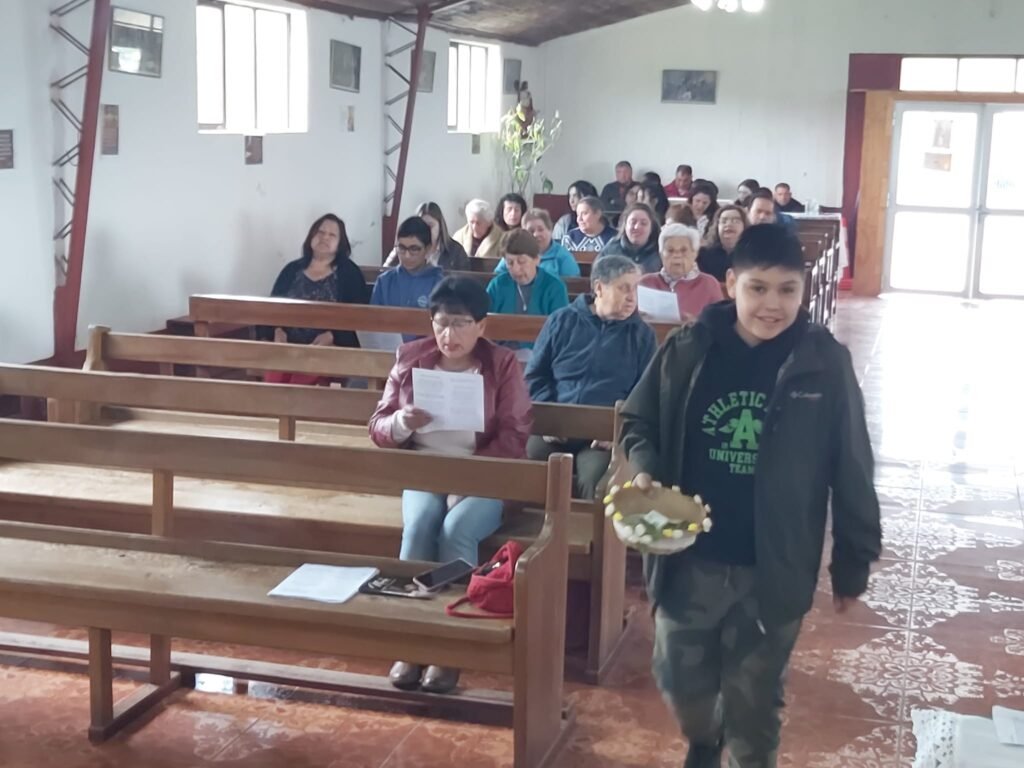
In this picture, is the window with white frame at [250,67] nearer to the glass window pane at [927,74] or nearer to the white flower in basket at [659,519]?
the white flower in basket at [659,519]

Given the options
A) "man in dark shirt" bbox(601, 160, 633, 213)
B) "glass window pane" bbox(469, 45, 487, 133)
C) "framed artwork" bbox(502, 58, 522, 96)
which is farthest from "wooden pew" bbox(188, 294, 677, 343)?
"framed artwork" bbox(502, 58, 522, 96)

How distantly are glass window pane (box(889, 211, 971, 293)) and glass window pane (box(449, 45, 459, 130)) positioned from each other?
17.2 ft

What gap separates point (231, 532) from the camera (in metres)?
4.35

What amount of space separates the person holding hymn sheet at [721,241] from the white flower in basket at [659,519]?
5.33m

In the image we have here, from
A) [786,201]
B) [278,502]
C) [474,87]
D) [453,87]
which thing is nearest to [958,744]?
[278,502]

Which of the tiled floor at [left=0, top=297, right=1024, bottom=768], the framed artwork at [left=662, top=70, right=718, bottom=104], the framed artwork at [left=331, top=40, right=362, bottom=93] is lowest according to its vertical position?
the tiled floor at [left=0, top=297, right=1024, bottom=768]

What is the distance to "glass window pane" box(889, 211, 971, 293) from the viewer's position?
1491 centimetres

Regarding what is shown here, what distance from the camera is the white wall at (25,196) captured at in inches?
249

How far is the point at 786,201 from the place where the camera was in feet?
47.2

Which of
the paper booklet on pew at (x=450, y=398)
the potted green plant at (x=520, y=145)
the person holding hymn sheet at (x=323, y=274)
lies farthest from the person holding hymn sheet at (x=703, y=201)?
the paper booklet on pew at (x=450, y=398)

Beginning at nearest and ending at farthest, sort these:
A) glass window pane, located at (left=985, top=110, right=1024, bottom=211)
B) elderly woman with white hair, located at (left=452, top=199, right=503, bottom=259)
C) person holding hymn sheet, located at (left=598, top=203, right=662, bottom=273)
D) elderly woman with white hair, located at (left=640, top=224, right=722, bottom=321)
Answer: elderly woman with white hair, located at (left=640, top=224, right=722, bottom=321)
person holding hymn sheet, located at (left=598, top=203, right=662, bottom=273)
elderly woman with white hair, located at (left=452, top=199, right=503, bottom=259)
glass window pane, located at (left=985, top=110, right=1024, bottom=211)

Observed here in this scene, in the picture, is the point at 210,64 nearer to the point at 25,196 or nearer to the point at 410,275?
the point at 25,196

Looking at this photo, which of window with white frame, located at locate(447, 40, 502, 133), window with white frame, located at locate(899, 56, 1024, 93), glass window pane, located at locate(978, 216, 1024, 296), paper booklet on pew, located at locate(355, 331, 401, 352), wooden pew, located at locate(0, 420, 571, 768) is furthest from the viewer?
glass window pane, located at locate(978, 216, 1024, 296)

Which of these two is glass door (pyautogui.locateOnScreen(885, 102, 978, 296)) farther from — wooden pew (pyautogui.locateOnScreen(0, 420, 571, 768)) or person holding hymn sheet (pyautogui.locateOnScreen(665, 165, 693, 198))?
wooden pew (pyautogui.locateOnScreen(0, 420, 571, 768))
